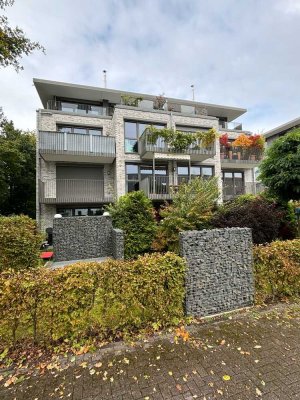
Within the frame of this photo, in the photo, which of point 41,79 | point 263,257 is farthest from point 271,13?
point 41,79

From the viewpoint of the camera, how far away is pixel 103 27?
7629 mm

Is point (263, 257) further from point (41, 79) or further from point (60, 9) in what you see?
point (41, 79)

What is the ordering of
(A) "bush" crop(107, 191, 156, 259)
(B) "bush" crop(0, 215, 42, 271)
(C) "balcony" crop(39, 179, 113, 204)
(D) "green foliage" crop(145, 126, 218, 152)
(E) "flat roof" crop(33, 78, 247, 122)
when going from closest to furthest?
(B) "bush" crop(0, 215, 42, 271), (A) "bush" crop(107, 191, 156, 259), (C) "balcony" crop(39, 179, 113, 204), (D) "green foliage" crop(145, 126, 218, 152), (E) "flat roof" crop(33, 78, 247, 122)

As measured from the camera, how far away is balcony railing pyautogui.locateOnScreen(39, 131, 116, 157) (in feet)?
40.2

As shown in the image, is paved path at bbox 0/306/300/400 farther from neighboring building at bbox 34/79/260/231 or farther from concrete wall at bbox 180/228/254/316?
neighboring building at bbox 34/79/260/231

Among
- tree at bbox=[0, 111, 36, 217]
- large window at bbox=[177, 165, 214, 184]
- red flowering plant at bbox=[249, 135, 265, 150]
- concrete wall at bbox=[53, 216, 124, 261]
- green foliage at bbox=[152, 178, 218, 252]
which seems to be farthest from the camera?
tree at bbox=[0, 111, 36, 217]

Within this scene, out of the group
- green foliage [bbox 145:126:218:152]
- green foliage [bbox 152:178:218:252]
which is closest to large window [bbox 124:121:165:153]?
green foliage [bbox 145:126:218:152]

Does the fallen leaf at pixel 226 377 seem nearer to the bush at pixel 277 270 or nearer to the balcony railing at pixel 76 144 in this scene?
the bush at pixel 277 270

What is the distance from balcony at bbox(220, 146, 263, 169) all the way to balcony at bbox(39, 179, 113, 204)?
959cm

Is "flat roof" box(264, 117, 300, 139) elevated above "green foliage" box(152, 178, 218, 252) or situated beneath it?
elevated above

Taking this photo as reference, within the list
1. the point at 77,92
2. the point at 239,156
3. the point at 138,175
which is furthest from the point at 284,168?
the point at 77,92

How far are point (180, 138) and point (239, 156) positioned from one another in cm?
619

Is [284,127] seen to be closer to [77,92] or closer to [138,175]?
[138,175]

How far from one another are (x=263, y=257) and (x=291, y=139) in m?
6.22
